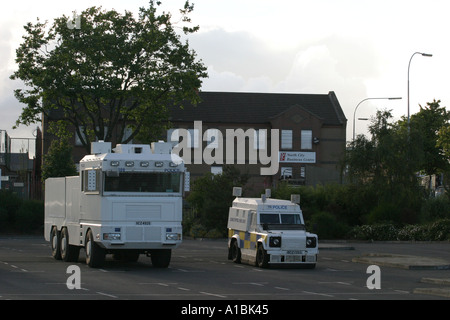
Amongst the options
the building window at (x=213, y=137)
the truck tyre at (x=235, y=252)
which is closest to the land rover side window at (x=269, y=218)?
the truck tyre at (x=235, y=252)

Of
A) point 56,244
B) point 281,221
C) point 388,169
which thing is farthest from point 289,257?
point 388,169

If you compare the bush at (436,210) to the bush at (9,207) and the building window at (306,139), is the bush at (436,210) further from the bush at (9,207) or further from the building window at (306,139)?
the building window at (306,139)

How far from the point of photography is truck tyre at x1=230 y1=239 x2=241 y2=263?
90.9 feet

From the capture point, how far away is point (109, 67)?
45906mm

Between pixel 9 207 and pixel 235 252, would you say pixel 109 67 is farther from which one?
pixel 235 252

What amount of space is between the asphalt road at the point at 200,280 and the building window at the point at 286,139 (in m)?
44.8

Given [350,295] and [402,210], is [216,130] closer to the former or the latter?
[402,210]

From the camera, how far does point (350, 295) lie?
1777 cm

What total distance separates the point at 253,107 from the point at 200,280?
57.5 meters

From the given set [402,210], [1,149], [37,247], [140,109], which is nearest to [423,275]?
[37,247]

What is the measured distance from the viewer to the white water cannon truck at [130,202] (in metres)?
23.6

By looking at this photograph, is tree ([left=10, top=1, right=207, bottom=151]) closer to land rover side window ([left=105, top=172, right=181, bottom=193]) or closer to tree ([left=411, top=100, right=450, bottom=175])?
land rover side window ([left=105, top=172, right=181, bottom=193])
